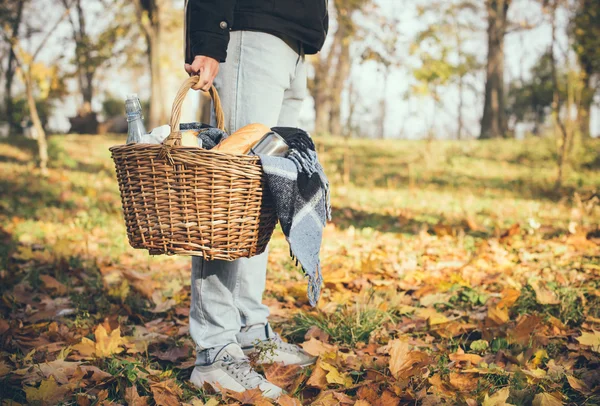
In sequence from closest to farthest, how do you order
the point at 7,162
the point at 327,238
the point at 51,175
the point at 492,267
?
the point at 492,267, the point at 327,238, the point at 51,175, the point at 7,162

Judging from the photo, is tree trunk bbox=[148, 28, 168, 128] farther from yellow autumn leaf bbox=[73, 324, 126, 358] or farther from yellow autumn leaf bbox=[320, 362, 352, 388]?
yellow autumn leaf bbox=[320, 362, 352, 388]

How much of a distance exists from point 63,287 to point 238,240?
1.95 m

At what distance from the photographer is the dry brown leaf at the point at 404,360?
78.0 inches

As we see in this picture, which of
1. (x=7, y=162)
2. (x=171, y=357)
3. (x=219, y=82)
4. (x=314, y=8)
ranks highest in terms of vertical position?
(x=314, y=8)

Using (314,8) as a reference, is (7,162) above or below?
below

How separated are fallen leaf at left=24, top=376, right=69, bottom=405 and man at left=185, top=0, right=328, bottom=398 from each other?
0.48 m

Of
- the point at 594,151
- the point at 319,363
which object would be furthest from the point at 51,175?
Answer: the point at 594,151

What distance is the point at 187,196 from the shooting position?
1677 millimetres

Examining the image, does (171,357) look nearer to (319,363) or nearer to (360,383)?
(319,363)

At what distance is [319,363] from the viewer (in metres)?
2.07

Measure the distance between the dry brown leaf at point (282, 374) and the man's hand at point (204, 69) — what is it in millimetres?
1133

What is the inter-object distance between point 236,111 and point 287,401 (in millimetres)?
1096

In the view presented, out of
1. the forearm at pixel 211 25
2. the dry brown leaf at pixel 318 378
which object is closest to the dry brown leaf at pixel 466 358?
the dry brown leaf at pixel 318 378

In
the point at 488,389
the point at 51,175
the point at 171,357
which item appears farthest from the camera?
the point at 51,175
